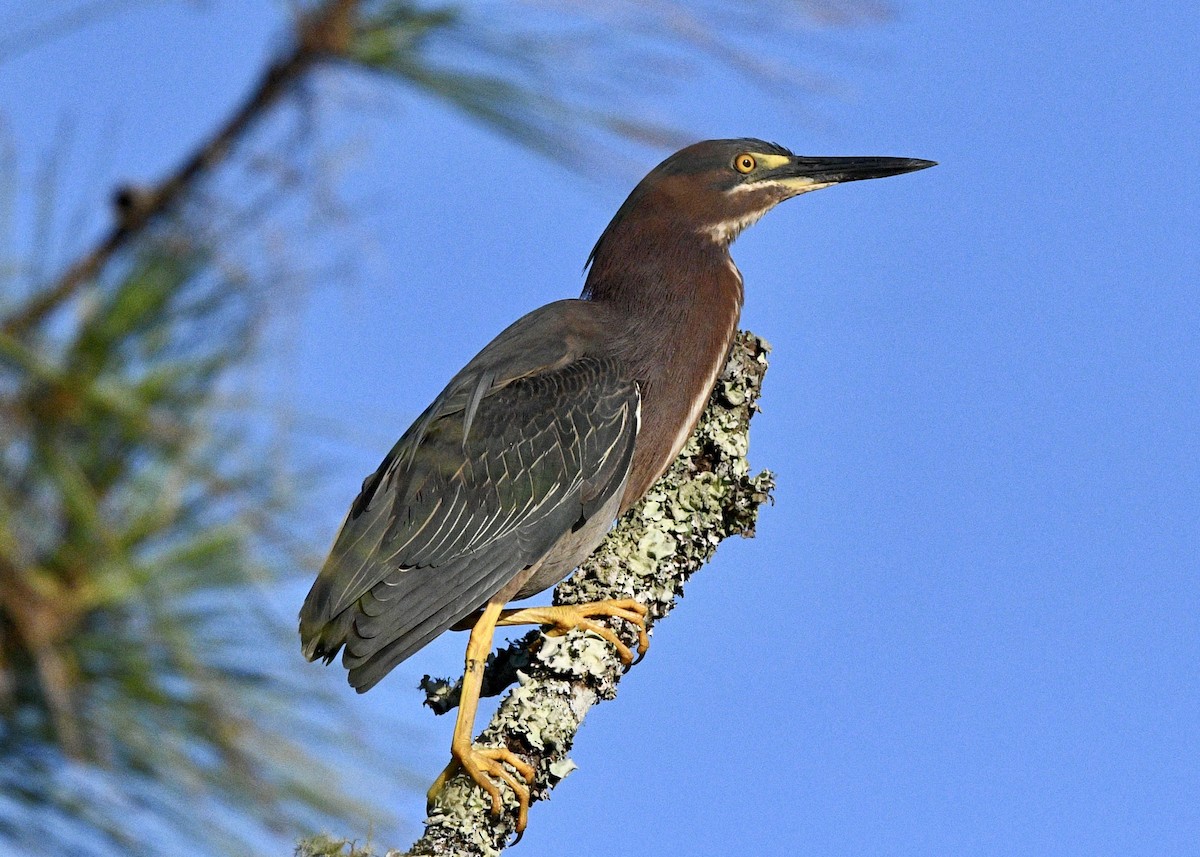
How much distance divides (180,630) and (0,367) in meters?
0.37

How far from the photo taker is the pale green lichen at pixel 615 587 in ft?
11.6

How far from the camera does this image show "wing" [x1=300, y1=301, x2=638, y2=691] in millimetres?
4184

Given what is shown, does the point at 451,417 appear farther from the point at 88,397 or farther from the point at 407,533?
the point at 88,397

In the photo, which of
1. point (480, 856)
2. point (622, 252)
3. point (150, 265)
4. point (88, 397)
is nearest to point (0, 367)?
point (88, 397)

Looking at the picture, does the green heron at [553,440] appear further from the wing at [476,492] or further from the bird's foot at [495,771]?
the bird's foot at [495,771]

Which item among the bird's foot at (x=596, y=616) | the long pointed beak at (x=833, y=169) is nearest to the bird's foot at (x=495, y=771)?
the bird's foot at (x=596, y=616)

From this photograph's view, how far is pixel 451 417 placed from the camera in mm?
4699

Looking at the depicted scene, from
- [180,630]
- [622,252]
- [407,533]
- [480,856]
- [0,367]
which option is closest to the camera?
[0,367]

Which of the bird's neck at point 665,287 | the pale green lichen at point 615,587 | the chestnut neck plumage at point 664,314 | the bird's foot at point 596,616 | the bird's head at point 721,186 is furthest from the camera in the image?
the bird's head at point 721,186

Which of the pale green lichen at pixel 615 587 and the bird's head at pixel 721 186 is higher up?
the bird's head at pixel 721 186

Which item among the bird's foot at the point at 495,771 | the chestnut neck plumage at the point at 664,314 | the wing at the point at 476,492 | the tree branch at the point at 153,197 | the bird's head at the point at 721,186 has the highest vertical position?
the bird's head at the point at 721,186

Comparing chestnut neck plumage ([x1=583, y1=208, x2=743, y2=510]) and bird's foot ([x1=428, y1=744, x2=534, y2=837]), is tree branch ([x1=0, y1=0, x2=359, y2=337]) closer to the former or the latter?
bird's foot ([x1=428, y1=744, x2=534, y2=837])

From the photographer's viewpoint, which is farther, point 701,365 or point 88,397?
point 701,365

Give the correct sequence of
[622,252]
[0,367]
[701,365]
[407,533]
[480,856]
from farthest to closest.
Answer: [622,252]
[701,365]
[407,533]
[480,856]
[0,367]
